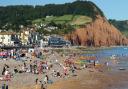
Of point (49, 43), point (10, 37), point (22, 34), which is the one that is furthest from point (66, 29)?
point (10, 37)

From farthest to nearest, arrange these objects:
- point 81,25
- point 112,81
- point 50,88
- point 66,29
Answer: point 81,25 < point 66,29 < point 112,81 < point 50,88

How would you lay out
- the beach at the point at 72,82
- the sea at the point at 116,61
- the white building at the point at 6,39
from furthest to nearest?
the white building at the point at 6,39, the sea at the point at 116,61, the beach at the point at 72,82

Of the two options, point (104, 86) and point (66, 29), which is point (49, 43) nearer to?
point (66, 29)

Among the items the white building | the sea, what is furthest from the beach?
the white building

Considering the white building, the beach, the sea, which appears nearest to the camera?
the beach

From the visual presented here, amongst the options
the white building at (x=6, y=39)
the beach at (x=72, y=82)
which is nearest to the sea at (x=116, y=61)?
the beach at (x=72, y=82)

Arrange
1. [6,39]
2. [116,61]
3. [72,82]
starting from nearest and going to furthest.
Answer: [72,82] < [116,61] < [6,39]

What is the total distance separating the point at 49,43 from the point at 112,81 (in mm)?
95516

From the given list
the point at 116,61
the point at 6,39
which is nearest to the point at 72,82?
the point at 116,61

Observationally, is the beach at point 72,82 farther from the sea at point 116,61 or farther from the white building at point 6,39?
the white building at point 6,39

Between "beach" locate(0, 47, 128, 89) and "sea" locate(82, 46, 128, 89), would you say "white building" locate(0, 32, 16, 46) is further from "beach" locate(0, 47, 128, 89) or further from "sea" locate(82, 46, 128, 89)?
"beach" locate(0, 47, 128, 89)

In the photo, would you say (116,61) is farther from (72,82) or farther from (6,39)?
(6,39)

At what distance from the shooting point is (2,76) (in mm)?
35781

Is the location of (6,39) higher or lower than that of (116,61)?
higher
